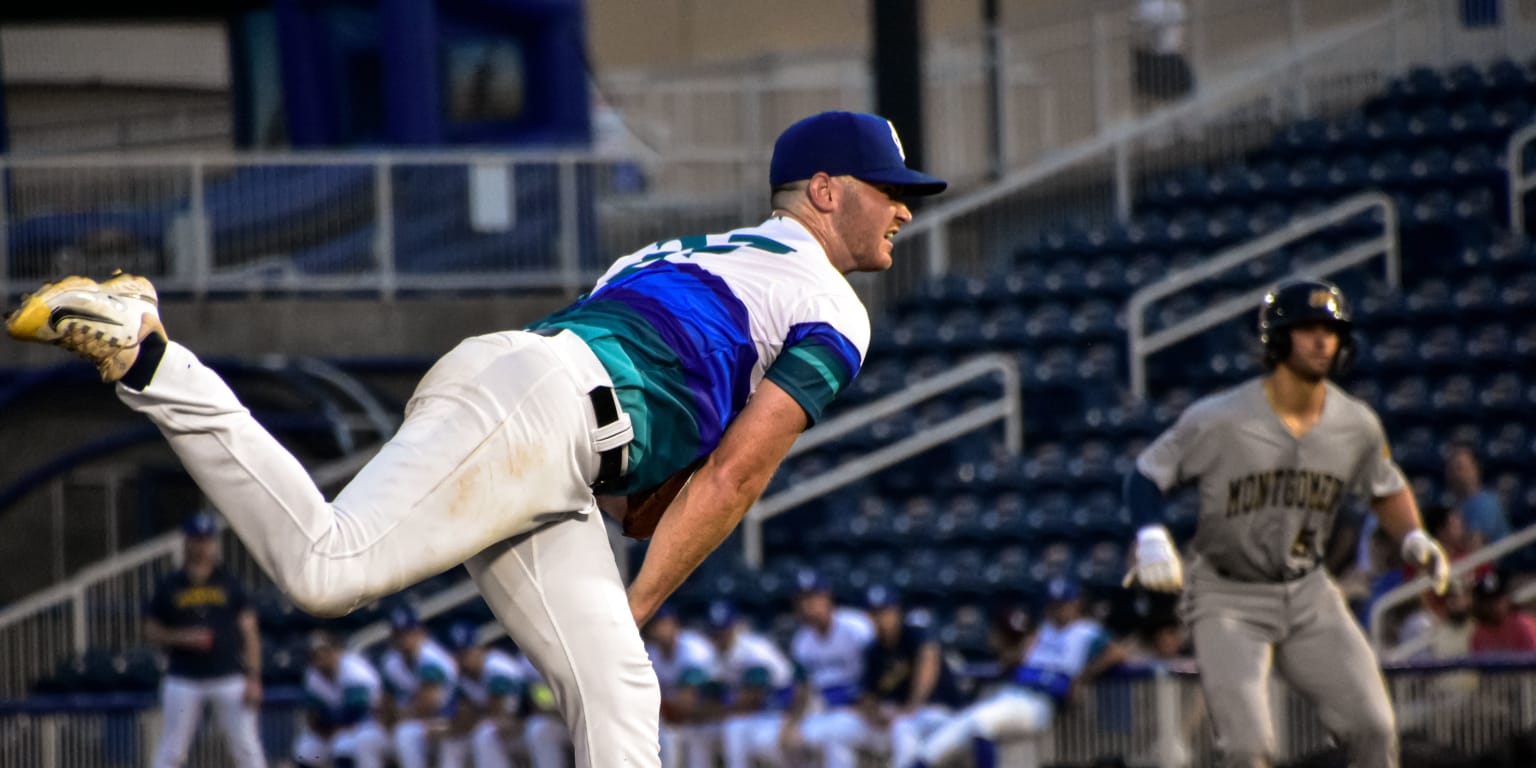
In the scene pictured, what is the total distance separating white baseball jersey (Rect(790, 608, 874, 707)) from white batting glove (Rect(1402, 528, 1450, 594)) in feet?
18.4

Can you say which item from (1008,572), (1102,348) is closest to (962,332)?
(1102,348)

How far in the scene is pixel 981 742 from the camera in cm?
1062

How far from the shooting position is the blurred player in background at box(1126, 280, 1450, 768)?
7.61 m

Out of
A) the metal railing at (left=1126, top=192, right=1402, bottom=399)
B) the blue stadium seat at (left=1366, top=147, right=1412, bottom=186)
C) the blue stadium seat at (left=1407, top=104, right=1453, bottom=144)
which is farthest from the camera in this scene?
the blue stadium seat at (left=1407, top=104, right=1453, bottom=144)

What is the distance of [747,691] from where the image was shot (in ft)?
43.3

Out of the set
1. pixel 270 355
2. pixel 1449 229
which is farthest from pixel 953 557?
pixel 270 355

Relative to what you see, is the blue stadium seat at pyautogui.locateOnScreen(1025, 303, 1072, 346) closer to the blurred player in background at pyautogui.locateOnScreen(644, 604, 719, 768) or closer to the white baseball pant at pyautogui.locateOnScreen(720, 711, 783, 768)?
the blurred player in background at pyautogui.locateOnScreen(644, 604, 719, 768)

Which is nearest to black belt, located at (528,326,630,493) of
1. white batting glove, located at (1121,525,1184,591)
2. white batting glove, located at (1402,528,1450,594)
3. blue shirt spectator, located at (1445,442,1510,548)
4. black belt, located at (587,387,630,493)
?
black belt, located at (587,387,630,493)

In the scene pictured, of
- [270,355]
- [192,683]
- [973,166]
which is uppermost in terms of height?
[973,166]

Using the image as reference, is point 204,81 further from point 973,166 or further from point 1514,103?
point 1514,103

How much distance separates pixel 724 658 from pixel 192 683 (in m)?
3.17

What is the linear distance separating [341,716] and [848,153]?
943cm

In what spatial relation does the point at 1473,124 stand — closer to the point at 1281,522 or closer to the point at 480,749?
the point at 480,749

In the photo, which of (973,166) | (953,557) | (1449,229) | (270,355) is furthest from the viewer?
(973,166)
